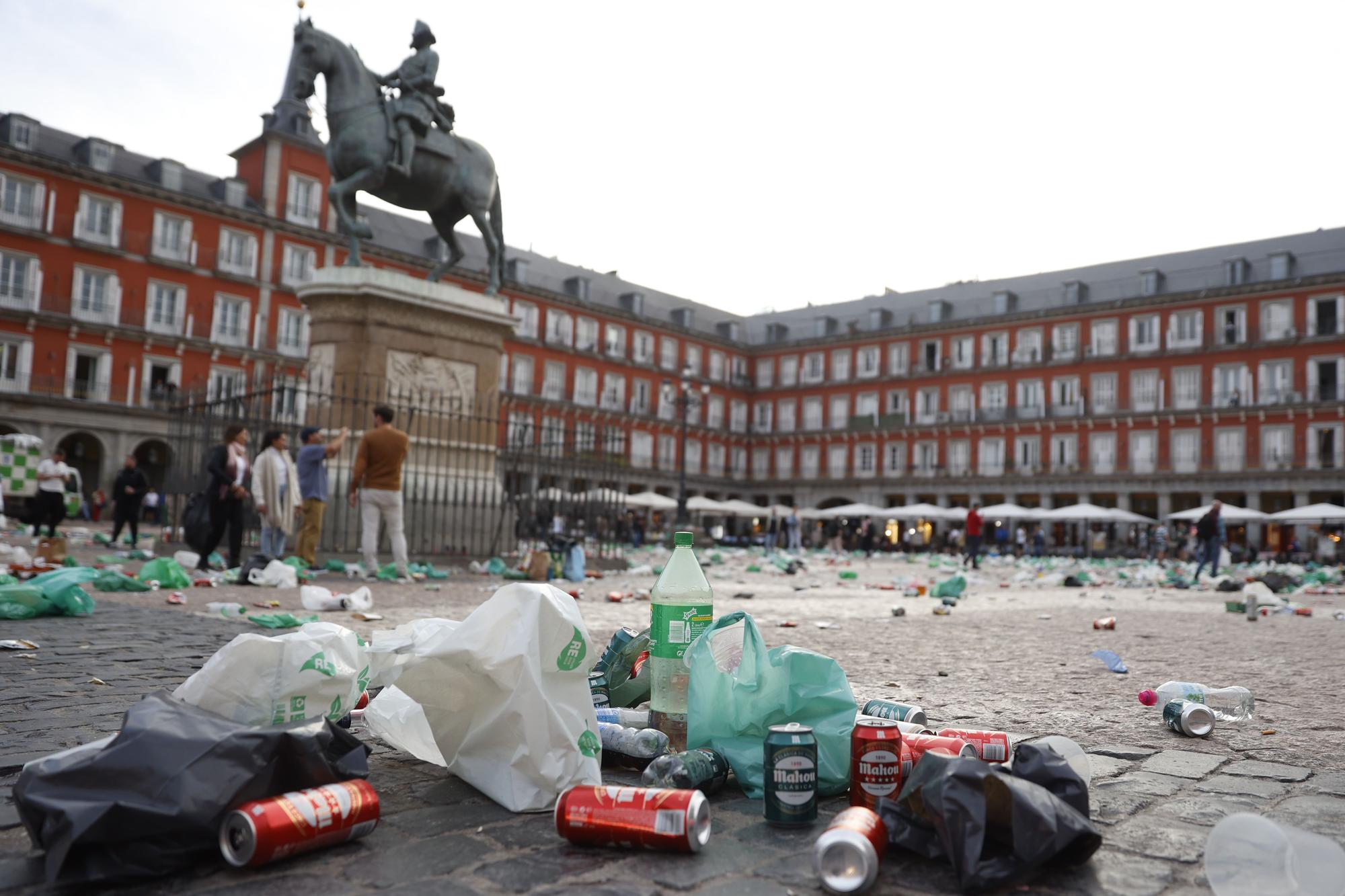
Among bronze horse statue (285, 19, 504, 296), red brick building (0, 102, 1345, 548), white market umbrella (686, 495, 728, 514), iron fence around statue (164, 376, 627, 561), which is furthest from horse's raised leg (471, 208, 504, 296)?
white market umbrella (686, 495, 728, 514)

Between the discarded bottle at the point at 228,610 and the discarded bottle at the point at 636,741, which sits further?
the discarded bottle at the point at 228,610

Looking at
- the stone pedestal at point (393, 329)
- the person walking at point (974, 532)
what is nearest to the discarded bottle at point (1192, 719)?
the stone pedestal at point (393, 329)

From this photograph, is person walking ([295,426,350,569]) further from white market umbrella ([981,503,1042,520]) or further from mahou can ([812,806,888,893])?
white market umbrella ([981,503,1042,520])

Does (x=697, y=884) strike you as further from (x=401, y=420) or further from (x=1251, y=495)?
(x=1251, y=495)

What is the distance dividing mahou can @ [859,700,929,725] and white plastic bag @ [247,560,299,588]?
6.91 m

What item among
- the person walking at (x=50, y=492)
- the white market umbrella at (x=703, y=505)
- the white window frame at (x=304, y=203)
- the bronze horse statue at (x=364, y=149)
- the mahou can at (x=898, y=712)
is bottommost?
the mahou can at (x=898, y=712)

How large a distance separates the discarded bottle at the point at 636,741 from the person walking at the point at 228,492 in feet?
25.7

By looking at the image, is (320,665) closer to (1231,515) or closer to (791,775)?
(791,775)

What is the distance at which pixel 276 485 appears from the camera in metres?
9.95

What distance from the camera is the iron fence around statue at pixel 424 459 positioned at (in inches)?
460

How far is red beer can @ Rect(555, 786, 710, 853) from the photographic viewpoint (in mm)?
2133

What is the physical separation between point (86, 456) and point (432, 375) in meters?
30.8

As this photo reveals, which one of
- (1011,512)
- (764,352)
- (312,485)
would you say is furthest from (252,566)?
(764,352)

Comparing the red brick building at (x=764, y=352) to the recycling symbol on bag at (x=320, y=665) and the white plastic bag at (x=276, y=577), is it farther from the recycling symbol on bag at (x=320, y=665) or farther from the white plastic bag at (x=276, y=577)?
the recycling symbol on bag at (x=320, y=665)
